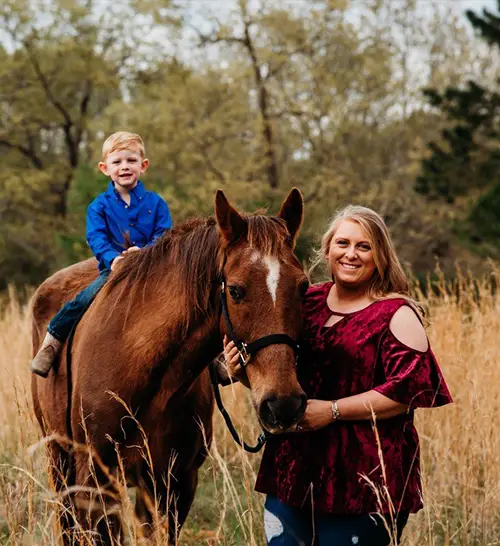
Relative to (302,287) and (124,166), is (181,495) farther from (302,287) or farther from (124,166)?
(124,166)

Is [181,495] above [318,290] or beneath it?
beneath

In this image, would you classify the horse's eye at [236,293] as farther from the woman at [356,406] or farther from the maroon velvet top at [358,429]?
Answer: the maroon velvet top at [358,429]

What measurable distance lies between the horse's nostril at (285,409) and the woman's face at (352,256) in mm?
511

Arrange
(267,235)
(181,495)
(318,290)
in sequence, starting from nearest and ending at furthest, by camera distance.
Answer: (267,235) < (318,290) < (181,495)

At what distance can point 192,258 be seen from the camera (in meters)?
2.67

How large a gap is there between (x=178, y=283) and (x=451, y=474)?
8.04ft

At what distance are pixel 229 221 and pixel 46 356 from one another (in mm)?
1382

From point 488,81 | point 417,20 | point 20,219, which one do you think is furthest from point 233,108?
point 20,219

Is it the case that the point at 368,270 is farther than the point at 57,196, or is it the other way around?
the point at 57,196

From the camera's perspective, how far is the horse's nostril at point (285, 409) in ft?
6.80

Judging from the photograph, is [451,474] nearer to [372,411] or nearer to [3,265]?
[372,411]

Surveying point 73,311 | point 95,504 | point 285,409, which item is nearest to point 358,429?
point 285,409

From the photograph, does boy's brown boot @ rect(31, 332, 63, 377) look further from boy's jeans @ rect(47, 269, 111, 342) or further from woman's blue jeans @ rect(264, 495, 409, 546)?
woman's blue jeans @ rect(264, 495, 409, 546)

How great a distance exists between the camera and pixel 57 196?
22.5 meters
